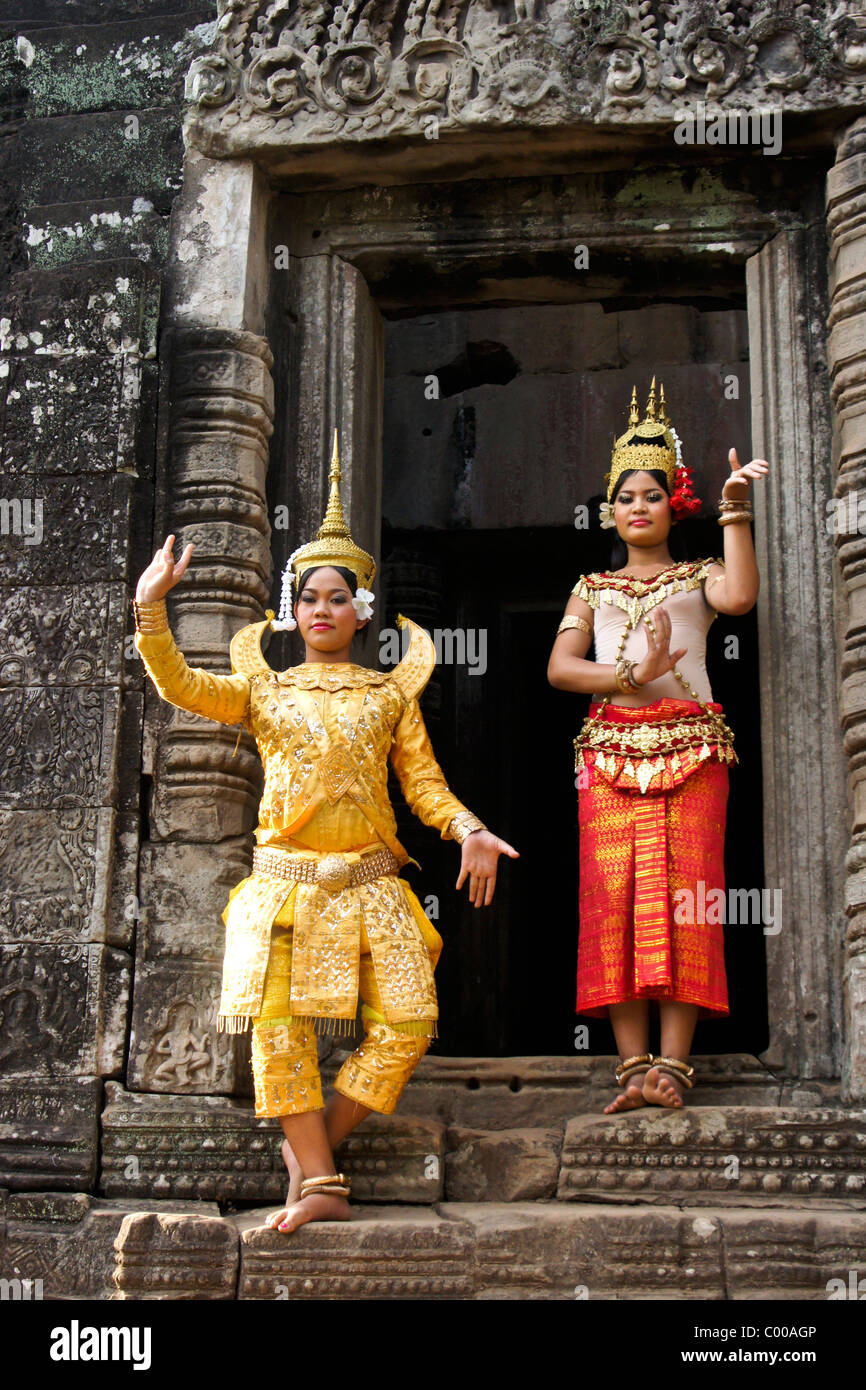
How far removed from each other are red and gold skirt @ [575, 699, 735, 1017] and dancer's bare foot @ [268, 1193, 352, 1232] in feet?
3.21

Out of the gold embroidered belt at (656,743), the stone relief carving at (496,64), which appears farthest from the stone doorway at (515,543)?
the gold embroidered belt at (656,743)

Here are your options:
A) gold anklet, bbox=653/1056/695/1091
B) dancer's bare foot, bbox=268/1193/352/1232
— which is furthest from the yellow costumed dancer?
gold anklet, bbox=653/1056/695/1091

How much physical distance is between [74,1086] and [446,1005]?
313 centimetres

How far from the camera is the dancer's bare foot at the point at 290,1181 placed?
4.02 metres

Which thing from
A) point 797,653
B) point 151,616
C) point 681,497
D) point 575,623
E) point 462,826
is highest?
point 681,497

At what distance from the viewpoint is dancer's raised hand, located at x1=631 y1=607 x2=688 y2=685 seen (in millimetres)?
4629

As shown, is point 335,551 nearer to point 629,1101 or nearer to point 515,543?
point 629,1101

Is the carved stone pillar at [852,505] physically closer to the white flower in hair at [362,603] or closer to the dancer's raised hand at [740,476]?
the dancer's raised hand at [740,476]

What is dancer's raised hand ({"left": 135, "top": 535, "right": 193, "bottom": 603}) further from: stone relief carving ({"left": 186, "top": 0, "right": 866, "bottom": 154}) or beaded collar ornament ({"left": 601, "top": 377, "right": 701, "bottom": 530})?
stone relief carving ({"left": 186, "top": 0, "right": 866, "bottom": 154})

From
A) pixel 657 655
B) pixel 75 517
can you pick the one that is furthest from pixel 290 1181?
pixel 75 517

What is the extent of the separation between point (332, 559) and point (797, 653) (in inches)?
56.9

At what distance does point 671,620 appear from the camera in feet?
16.3

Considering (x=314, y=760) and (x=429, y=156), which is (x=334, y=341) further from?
(x=314, y=760)

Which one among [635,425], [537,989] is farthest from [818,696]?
[537,989]
